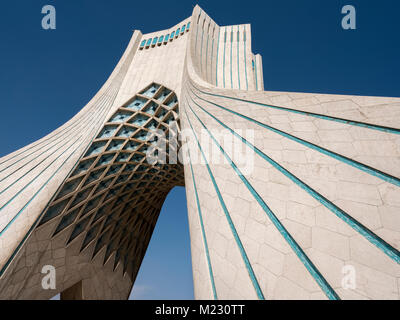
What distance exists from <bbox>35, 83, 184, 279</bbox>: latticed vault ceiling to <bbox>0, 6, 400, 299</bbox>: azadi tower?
0.18 ft

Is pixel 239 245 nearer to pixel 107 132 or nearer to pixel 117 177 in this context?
pixel 107 132

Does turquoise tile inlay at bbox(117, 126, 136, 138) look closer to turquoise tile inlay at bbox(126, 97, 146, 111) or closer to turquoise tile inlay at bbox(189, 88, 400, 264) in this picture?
turquoise tile inlay at bbox(126, 97, 146, 111)

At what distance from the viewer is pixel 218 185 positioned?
12.6 feet

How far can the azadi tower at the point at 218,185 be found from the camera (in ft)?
7.37

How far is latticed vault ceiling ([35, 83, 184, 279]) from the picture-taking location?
26.9ft

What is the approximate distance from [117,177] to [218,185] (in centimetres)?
721

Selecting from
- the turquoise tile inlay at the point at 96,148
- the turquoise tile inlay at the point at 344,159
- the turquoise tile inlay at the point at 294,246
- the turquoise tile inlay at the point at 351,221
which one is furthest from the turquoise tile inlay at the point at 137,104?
the turquoise tile inlay at the point at 351,221

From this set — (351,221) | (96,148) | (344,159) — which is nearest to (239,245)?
(351,221)

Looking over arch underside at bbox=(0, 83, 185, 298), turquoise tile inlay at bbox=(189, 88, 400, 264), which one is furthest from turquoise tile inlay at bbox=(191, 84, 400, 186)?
arch underside at bbox=(0, 83, 185, 298)

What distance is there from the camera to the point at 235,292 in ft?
8.29
